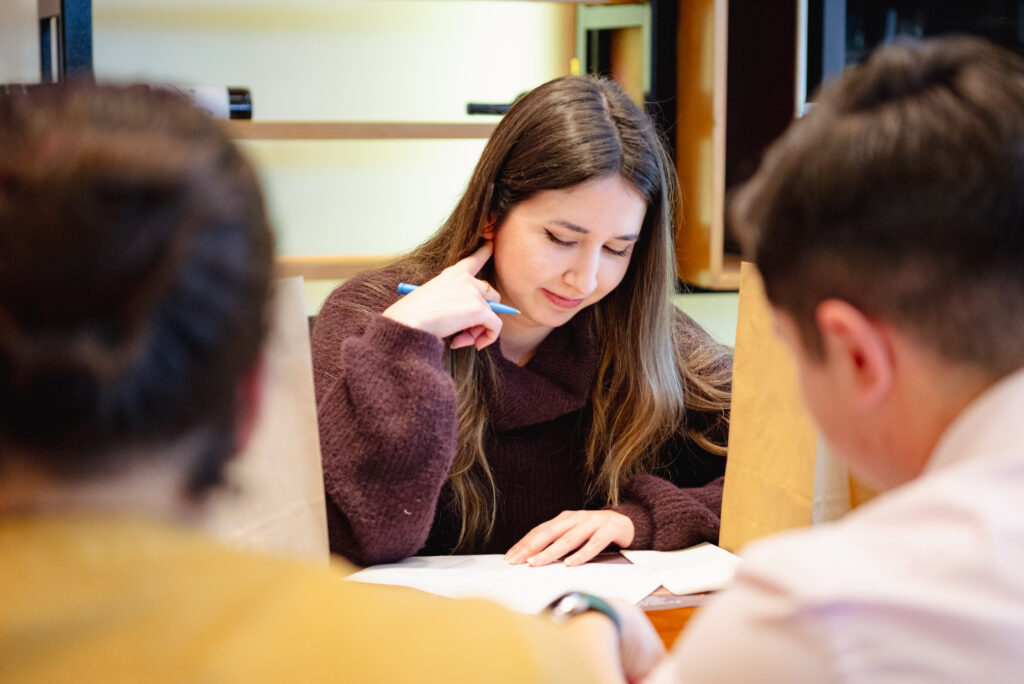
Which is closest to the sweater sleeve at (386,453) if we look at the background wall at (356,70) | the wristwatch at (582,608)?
the wristwatch at (582,608)

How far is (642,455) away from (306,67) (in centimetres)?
160

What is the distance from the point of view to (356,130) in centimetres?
232

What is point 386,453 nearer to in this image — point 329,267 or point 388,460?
point 388,460

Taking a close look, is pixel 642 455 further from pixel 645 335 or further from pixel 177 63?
pixel 177 63

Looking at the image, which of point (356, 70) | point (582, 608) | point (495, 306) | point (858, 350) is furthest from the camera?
point (356, 70)

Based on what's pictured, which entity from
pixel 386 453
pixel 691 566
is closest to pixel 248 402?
pixel 386 453

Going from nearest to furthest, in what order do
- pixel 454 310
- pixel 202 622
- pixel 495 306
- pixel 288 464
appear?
1. pixel 202 622
2. pixel 288 464
3. pixel 454 310
4. pixel 495 306

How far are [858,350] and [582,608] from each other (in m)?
0.30

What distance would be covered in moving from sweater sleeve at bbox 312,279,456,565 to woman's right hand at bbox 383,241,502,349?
2.5 inches

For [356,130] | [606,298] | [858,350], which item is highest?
[356,130]

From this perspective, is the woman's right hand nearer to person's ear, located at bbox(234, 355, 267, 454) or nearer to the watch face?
the watch face

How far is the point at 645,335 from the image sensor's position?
1.48 metres

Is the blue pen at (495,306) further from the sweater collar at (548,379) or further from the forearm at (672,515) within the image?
the forearm at (672,515)

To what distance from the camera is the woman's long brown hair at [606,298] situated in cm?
135
